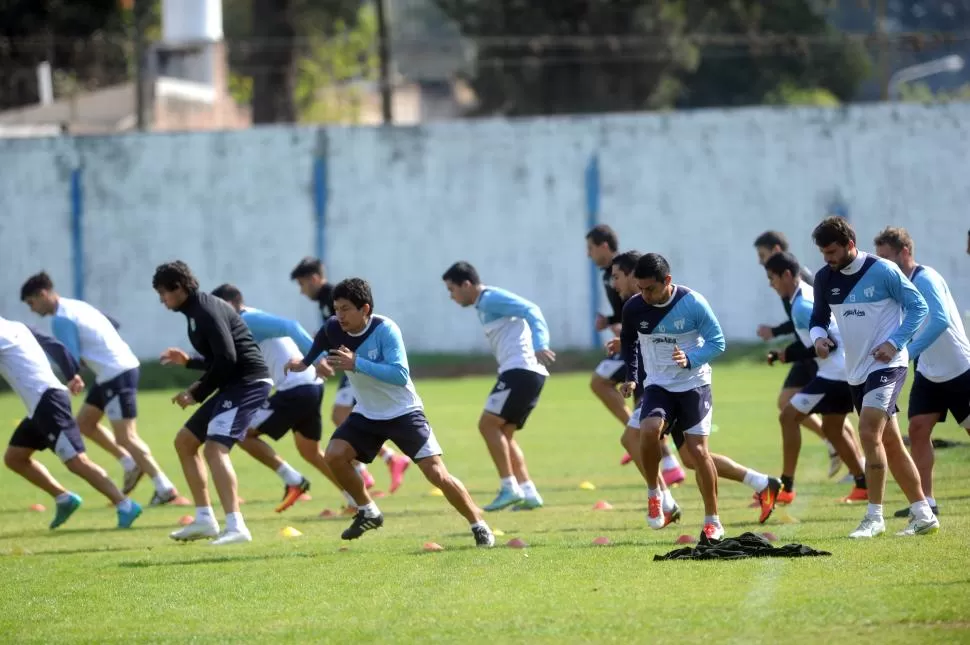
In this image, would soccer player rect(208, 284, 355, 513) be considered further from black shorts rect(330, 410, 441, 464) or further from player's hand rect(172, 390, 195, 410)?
black shorts rect(330, 410, 441, 464)

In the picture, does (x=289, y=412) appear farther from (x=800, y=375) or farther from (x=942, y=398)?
(x=942, y=398)

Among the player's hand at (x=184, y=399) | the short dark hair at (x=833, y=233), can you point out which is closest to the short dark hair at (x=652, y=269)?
the short dark hair at (x=833, y=233)

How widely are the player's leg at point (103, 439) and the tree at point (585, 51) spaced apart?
29.9 metres

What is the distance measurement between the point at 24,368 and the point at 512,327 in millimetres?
4028

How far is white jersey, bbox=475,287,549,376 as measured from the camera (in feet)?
41.0

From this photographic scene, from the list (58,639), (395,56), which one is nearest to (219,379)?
(58,639)

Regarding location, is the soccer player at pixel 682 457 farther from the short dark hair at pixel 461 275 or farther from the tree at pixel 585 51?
the tree at pixel 585 51

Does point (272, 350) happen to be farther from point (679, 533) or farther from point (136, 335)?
point (136, 335)

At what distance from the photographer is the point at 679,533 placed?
1034 centimetres

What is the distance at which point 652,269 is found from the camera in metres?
9.60

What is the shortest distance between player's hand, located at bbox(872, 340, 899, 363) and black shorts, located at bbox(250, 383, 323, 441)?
5146mm

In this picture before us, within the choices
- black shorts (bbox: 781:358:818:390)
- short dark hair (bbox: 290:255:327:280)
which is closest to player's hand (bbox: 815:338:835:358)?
black shorts (bbox: 781:358:818:390)

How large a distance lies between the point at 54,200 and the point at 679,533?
72.9 feet

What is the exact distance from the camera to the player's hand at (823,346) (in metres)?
9.62
